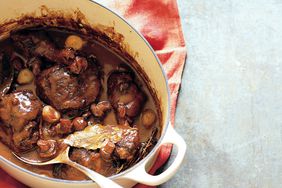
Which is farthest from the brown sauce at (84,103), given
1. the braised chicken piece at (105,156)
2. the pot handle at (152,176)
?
the pot handle at (152,176)

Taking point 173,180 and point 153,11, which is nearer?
point 173,180

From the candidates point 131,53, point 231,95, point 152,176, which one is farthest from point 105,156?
point 231,95

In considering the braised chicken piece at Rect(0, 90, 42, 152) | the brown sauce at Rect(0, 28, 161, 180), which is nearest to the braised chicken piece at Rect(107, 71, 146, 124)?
the brown sauce at Rect(0, 28, 161, 180)

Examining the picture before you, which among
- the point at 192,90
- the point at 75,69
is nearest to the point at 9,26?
the point at 75,69

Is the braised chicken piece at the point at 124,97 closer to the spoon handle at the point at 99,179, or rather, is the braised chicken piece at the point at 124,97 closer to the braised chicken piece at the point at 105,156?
the braised chicken piece at the point at 105,156

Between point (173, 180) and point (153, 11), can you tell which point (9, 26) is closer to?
point (153, 11)

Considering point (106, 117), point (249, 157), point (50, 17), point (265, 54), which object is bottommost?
point (249, 157)

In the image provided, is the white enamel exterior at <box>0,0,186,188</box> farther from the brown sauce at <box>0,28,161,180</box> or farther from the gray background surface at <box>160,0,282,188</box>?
the gray background surface at <box>160,0,282,188</box>
